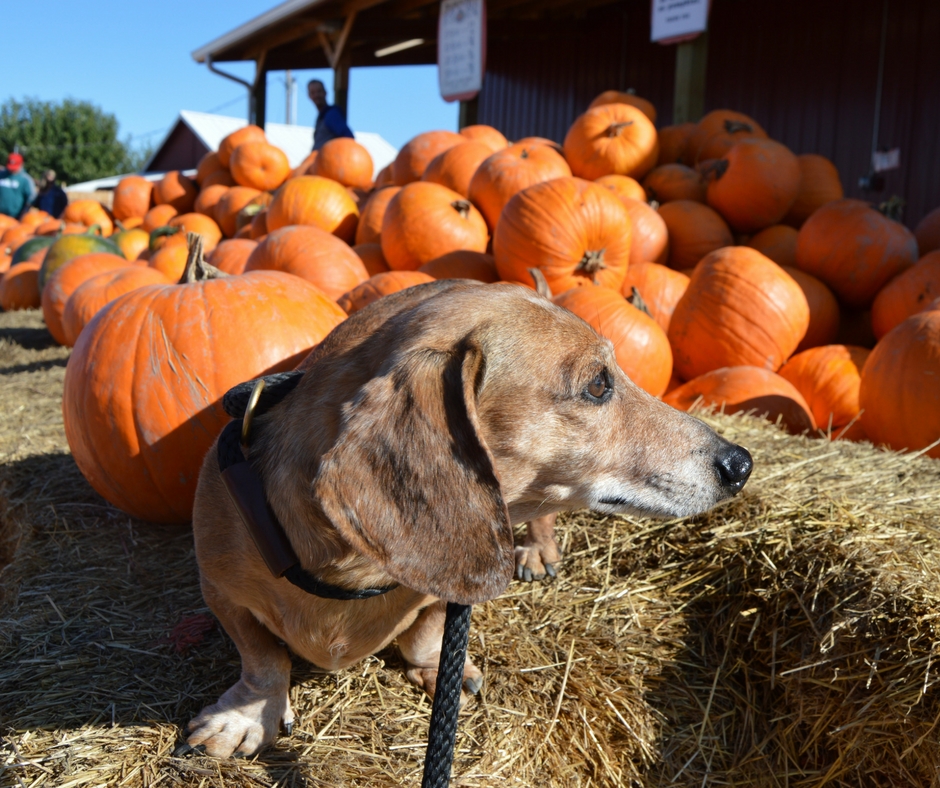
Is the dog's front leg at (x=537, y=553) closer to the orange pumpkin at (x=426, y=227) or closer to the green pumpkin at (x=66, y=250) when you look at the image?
the orange pumpkin at (x=426, y=227)

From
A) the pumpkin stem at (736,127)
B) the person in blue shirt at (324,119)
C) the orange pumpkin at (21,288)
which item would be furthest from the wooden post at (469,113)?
the orange pumpkin at (21,288)

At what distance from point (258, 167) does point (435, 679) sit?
913 centimetres

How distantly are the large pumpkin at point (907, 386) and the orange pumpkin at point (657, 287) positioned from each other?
132cm

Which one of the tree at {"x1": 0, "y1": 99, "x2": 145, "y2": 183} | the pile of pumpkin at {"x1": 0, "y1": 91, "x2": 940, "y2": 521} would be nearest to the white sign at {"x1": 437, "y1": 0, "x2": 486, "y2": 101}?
the pile of pumpkin at {"x1": 0, "y1": 91, "x2": 940, "y2": 521}

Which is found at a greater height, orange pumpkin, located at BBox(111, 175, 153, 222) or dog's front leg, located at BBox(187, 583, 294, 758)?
orange pumpkin, located at BBox(111, 175, 153, 222)

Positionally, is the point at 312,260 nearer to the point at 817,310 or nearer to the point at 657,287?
the point at 657,287

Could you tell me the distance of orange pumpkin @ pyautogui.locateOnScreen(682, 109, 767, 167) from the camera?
6590mm

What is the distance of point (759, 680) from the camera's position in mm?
2594

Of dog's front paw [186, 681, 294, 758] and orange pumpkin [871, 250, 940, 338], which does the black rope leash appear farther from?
orange pumpkin [871, 250, 940, 338]

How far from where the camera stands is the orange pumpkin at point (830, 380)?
4508mm

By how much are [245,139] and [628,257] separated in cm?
727

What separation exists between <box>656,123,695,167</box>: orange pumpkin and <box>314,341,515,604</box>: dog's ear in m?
5.99

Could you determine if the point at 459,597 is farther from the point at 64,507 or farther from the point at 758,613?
the point at 64,507

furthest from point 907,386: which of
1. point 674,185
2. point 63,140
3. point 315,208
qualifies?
point 63,140
